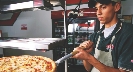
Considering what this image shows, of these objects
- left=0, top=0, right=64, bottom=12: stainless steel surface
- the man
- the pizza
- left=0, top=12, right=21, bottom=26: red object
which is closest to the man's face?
the man

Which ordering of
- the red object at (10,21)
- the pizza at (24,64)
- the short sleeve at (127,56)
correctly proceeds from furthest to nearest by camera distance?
the red object at (10,21) < the pizza at (24,64) < the short sleeve at (127,56)

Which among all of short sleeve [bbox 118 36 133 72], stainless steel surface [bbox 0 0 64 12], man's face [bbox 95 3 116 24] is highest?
stainless steel surface [bbox 0 0 64 12]

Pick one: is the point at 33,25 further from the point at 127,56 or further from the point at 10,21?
the point at 127,56

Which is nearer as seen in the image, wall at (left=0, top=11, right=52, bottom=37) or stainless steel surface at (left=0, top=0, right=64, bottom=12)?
stainless steel surface at (left=0, top=0, right=64, bottom=12)

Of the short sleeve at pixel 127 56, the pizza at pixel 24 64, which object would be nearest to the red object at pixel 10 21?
the pizza at pixel 24 64

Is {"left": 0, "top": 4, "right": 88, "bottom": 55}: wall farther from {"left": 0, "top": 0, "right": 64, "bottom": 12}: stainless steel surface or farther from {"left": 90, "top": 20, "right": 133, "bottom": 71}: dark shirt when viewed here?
{"left": 90, "top": 20, "right": 133, "bottom": 71}: dark shirt

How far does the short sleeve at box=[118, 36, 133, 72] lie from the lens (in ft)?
4.73

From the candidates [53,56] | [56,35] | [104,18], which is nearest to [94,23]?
[56,35]

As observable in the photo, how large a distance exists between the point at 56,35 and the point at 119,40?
568 cm

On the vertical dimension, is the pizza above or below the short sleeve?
below

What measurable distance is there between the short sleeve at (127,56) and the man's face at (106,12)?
0.32 m

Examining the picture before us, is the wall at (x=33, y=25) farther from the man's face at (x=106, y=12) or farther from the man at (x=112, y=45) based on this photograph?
the man's face at (x=106, y=12)

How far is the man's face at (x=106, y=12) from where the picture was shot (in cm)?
161

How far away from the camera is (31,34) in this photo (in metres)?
7.47
